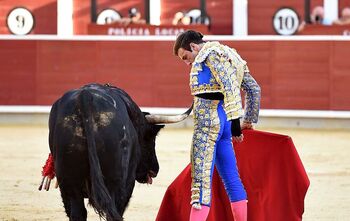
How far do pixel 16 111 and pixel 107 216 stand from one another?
778cm

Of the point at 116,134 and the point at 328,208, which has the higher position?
the point at 116,134

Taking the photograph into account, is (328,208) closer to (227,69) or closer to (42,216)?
(42,216)

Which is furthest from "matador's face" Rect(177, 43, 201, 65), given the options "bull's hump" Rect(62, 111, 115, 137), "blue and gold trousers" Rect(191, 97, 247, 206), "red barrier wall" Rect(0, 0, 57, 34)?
"red barrier wall" Rect(0, 0, 57, 34)

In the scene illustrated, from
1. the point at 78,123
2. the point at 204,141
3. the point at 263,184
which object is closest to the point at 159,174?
the point at 263,184

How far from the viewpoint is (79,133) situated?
420 cm

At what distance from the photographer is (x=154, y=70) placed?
38.4ft

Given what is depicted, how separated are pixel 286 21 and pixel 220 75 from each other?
32.6 ft

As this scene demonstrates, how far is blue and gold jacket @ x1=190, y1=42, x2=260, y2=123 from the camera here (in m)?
4.40

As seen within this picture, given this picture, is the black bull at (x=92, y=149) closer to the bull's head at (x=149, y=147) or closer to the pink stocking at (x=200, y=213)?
the pink stocking at (x=200, y=213)

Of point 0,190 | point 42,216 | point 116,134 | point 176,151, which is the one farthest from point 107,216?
point 176,151

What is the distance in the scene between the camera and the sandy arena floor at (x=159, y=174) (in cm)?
607

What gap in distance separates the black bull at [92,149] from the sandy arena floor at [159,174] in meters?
1.46

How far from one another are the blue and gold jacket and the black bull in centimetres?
35

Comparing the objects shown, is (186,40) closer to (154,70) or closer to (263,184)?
(263,184)
